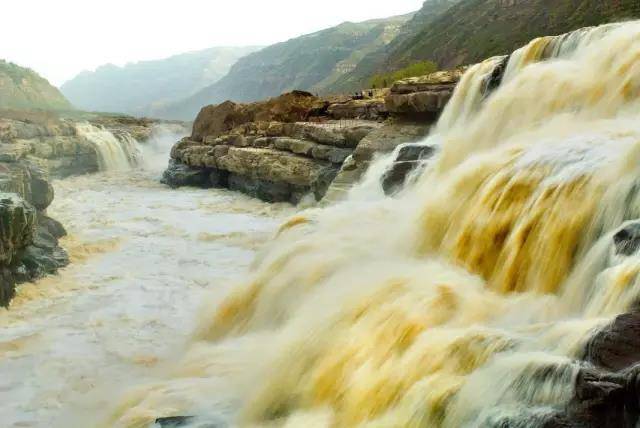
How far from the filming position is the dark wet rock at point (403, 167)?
1107 cm

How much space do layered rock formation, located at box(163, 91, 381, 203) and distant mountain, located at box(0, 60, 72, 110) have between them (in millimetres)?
74551

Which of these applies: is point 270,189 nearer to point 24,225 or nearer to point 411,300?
point 24,225

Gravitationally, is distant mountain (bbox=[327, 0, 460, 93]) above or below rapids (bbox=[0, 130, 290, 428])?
above

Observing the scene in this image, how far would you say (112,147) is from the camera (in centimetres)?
3425

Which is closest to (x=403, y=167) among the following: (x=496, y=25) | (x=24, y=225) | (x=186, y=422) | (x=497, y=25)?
(x=24, y=225)

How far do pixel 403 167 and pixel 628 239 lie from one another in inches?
283

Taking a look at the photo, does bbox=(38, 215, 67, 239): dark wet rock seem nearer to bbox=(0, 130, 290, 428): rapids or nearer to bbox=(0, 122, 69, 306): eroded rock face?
bbox=(0, 122, 69, 306): eroded rock face

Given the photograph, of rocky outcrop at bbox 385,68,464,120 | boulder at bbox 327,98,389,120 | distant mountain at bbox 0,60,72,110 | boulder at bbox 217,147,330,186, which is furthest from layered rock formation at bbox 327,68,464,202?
distant mountain at bbox 0,60,72,110

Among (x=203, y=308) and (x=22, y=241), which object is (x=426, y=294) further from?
(x=22, y=241)

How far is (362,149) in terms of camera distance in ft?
47.7

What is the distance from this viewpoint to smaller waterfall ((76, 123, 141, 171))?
33156 millimetres

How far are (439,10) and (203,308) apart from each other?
510 ft

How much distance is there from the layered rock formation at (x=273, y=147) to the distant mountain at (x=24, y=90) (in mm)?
74551

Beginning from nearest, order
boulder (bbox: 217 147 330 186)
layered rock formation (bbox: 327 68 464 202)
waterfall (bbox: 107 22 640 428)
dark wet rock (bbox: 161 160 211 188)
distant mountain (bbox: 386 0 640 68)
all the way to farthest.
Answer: waterfall (bbox: 107 22 640 428)
layered rock formation (bbox: 327 68 464 202)
boulder (bbox: 217 147 330 186)
dark wet rock (bbox: 161 160 211 188)
distant mountain (bbox: 386 0 640 68)
